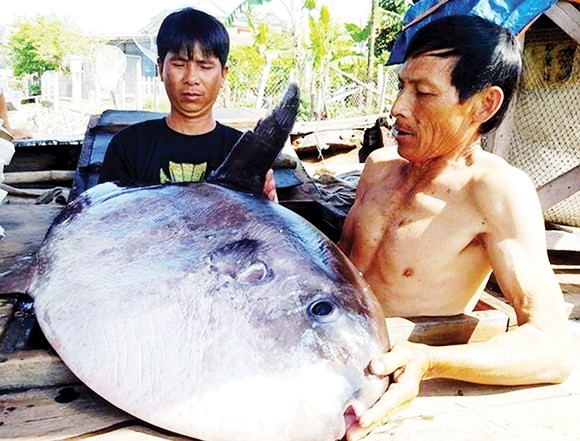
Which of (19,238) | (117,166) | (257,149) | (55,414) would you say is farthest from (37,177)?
(55,414)

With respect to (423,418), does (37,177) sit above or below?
below

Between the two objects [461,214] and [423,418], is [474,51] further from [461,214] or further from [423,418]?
[423,418]

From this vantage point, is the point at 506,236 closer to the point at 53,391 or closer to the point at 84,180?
the point at 53,391

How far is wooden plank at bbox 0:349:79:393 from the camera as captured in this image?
1325 millimetres

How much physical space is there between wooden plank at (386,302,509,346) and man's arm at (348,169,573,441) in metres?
0.09

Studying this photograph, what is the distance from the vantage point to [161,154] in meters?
2.59

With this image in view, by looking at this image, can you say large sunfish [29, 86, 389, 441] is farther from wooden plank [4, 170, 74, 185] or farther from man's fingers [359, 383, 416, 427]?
wooden plank [4, 170, 74, 185]

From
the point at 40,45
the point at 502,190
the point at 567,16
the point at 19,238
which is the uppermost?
the point at 567,16

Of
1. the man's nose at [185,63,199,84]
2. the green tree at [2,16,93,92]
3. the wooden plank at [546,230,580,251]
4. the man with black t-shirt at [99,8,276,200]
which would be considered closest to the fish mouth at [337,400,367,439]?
the man with black t-shirt at [99,8,276,200]

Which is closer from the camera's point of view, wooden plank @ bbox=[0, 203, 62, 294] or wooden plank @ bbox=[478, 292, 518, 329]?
wooden plank @ bbox=[0, 203, 62, 294]

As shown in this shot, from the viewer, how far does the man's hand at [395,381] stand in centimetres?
111

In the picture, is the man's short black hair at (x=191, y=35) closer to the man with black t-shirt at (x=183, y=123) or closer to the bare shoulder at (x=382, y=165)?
the man with black t-shirt at (x=183, y=123)

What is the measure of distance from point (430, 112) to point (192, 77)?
112 centimetres

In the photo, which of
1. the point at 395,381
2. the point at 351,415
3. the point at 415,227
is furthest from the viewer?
the point at 415,227
